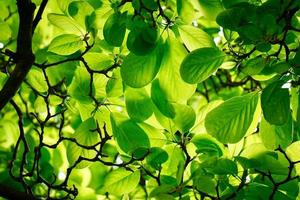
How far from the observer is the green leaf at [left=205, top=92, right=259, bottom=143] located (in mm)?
1198

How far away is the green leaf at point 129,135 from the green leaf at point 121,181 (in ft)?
0.32

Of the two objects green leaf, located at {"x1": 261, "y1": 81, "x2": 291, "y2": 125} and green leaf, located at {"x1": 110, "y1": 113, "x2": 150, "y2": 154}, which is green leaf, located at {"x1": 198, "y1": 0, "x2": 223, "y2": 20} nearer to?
green leaf, located at {"x1": 261, "y1": 81, "x2": 291, "y2": 125}

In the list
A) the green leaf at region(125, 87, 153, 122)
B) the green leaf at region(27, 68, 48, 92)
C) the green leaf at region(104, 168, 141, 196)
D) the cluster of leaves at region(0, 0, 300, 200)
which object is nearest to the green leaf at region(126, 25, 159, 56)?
the cluster of leaves at region(0, 0, 300, 200)

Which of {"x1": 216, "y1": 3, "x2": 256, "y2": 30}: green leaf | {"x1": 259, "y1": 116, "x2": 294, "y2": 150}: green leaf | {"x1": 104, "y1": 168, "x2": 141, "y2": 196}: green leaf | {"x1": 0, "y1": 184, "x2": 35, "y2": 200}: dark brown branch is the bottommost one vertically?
{"x1": 104, "y1": 168, "x2": 141, "y2": 196}: green leaf

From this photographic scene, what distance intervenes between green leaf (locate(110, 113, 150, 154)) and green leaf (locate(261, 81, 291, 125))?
39 cm

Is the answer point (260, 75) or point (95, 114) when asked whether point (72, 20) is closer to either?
point (95, 114)

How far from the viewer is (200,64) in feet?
3.77

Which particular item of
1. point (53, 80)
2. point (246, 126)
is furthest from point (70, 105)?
point (246, 126)

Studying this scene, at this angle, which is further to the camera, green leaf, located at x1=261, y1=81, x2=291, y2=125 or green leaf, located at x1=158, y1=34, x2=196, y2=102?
green leaf, located at x1=158, y1=34, x2=196, y2=102

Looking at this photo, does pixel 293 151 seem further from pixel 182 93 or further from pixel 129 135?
pixel 129 135

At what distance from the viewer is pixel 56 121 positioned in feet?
8.99

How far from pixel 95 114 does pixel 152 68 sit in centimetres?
34

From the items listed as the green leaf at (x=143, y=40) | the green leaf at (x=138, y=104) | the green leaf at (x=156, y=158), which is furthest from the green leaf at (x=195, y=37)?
the green leaf at (x=156, y=158)

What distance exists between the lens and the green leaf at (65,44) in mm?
1377
